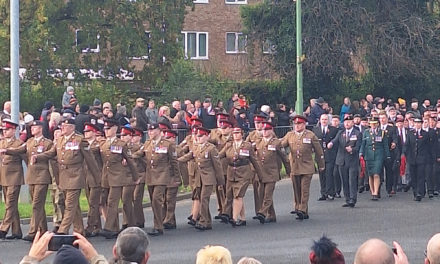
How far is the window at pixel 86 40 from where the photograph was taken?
38.4 meters

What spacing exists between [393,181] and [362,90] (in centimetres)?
2109

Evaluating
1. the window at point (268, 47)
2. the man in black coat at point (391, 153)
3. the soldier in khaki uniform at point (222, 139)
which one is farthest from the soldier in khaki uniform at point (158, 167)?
the window at point (268, 47)

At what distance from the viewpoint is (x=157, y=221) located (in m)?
18.1

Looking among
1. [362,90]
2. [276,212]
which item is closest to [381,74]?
[362,90]

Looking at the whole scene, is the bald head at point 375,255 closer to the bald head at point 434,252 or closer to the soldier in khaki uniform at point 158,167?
the bald head at point 434,252

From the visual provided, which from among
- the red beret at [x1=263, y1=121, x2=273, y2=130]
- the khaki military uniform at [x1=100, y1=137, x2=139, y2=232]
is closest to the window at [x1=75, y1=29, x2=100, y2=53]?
the red beret at [x1=263, y1=121, x2=273, y2=130]

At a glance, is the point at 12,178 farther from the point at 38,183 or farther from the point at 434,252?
the point at 434,252

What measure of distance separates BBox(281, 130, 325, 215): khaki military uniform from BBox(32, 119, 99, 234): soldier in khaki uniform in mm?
4393

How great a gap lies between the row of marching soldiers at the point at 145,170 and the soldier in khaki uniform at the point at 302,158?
2 cm

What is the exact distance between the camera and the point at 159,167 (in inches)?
722

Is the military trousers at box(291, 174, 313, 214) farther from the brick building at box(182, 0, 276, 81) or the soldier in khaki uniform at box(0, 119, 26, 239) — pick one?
the brick building at box(182, 0, 276, 81)

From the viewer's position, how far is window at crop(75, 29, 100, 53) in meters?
38.4

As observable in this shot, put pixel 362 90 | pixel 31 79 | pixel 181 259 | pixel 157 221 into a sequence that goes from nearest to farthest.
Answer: pixel 181 259
pixel 157 221
pixel 31 79
pixel 362 90

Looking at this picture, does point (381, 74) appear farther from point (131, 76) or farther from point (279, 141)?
point (279, 141)
